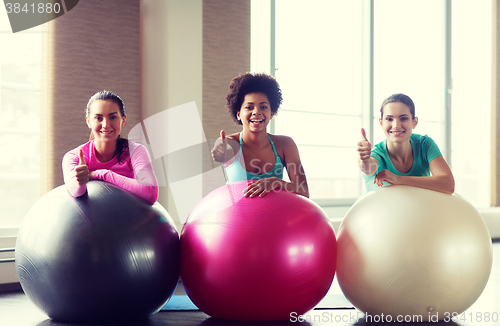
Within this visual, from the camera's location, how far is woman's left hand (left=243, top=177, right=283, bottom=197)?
70.3 inches

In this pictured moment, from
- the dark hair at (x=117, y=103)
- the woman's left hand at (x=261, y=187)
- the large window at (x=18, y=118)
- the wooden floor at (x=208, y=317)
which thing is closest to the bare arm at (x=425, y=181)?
the woman's left hand at (x=261, y=187)

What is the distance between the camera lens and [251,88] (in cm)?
220

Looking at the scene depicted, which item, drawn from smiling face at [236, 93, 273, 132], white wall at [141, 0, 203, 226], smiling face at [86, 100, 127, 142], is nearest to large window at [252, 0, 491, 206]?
white wall at [141, 0, 203, 226]

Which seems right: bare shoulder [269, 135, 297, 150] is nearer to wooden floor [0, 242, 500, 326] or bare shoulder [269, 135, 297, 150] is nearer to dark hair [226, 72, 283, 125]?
dark hair [226, 72, 283, 125]

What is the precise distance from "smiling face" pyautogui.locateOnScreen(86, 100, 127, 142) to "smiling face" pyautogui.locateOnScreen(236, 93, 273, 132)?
61 centimetres

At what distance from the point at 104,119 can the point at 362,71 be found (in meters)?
3.14

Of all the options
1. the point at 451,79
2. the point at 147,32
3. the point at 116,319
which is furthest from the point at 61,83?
the point at 451,79

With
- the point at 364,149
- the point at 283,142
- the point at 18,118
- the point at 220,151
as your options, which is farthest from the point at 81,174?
the point at 18,118

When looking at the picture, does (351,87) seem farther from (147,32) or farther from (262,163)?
(262,163)

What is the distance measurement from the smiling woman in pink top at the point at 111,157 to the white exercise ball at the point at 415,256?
2.96ft

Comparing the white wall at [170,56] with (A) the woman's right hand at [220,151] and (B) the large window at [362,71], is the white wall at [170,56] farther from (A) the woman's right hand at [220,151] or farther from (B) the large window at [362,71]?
(A) the woman's right hand at [220,151]

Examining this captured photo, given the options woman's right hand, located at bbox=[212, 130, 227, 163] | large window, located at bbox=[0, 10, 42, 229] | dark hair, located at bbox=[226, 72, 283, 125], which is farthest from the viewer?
large window, located at bbox=[0, 10, 42, 229]

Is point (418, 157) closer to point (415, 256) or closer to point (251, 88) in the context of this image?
point (415, 256)

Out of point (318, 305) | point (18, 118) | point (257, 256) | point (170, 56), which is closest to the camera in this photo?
point (257, 256)
